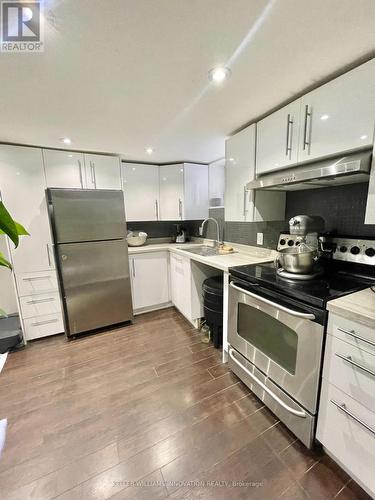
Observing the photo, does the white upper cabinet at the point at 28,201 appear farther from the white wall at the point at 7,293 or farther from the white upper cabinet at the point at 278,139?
the white upper cabinet at the point at 278,139

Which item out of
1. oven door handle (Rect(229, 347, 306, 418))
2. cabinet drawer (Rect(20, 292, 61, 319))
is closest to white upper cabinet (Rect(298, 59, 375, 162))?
oven door handle (Rect(229, 347, 306, 418))

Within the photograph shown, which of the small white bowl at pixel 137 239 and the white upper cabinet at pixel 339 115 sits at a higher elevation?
the white upper cabinet at pixel 339 115

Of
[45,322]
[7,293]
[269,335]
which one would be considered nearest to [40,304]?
[45,322]

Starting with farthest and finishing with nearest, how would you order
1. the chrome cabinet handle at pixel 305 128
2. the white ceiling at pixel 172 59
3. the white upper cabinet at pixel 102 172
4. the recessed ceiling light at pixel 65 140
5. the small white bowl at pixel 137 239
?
the small white bowl at pixel 137 239 → the white upper cabinet at pixel 102 172 → the recessed ceiling light at pixel 65 140 → the chrome cabinet handle at pixel 305 128 → the white ceiling at pixel 172 59

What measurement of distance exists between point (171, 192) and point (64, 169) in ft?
4.44

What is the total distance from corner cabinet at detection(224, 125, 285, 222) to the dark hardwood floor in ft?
4.67

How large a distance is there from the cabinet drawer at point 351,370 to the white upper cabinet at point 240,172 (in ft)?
3.88

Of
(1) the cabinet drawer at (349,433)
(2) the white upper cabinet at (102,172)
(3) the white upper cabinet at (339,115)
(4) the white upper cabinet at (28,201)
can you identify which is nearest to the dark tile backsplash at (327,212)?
(3) the white upper cabinet at (339,115)

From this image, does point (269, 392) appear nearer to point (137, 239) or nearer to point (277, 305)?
point (277, 305)

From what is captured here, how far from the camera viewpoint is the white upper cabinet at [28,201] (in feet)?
6.91

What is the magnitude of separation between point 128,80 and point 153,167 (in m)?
1.89

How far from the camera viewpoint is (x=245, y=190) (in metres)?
1.90

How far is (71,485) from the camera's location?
3.46ft

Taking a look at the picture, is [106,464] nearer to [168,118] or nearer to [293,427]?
[293,427]
